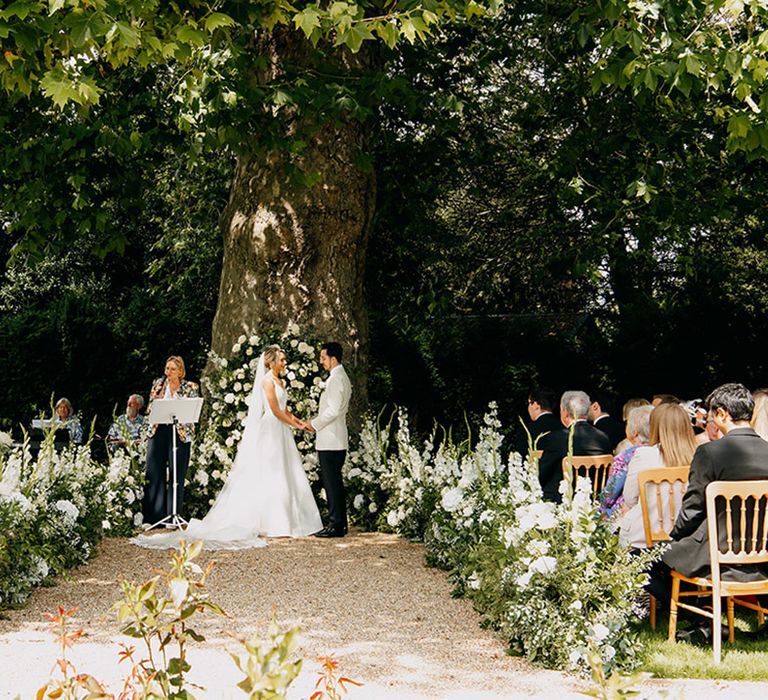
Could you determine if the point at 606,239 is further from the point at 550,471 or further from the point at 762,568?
the point at 762,568

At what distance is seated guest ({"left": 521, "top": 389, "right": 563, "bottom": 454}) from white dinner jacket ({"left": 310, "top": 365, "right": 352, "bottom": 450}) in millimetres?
2384

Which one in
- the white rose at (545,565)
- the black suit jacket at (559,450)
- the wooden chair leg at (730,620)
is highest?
the black suit jacket at (559,450)

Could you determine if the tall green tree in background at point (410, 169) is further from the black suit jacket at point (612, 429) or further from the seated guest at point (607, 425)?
the black suit jacket at point (612, 429)

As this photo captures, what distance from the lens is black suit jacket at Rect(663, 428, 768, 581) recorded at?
5.70 meters

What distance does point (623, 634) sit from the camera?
17.9 feet

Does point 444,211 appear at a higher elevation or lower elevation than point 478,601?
higher

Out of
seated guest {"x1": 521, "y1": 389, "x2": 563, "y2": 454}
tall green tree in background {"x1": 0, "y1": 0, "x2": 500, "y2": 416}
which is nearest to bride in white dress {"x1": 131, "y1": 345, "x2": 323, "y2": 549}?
tall green tree in background {"x1": 0, "y1": 0, "x2": 500, "y2": 416}

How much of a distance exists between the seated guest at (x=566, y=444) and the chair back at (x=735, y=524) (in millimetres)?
1992

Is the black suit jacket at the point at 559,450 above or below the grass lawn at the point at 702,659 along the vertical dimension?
above

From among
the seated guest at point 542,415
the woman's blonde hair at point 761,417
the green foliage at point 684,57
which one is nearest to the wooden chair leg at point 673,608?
the woman's blonde hair at point 761,417

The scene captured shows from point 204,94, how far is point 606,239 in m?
6.15

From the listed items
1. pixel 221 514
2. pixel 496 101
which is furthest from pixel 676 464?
pixel 496 101

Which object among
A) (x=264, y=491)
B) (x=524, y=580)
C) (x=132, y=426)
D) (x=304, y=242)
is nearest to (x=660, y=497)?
(x=524, y=580)

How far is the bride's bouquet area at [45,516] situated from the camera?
275 inches
